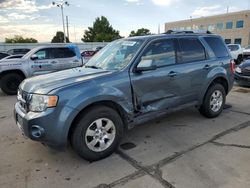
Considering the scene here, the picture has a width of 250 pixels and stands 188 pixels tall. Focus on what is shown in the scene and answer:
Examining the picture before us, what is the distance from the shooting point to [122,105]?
3541 mm

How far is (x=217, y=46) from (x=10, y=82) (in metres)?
7.20

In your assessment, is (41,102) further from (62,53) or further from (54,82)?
(62,53)

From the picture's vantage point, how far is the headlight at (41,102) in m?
2.98

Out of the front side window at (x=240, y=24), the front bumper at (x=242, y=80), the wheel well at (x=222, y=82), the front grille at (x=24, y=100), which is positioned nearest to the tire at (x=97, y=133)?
the front grille at (x=24, y=100)

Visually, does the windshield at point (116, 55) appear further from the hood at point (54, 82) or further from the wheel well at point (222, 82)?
the wheel well at point (222, 82)

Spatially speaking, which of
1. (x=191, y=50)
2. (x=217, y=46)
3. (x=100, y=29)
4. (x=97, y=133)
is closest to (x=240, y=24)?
(x=100, y=29)

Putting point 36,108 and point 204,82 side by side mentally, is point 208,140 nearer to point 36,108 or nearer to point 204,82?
point 204,82

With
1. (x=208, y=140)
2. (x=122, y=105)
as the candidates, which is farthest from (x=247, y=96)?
(x=122, y=105)

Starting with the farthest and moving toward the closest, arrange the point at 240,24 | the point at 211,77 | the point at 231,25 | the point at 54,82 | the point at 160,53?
A: the point at 231,25, the point at 240,24, the point at 211,77, the point at 160,53, the point at 54,82

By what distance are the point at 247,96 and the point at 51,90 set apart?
6151 mm

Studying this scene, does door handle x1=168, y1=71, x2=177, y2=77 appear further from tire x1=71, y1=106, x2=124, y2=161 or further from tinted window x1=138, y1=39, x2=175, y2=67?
tire x1=71, y1=106, x2=124, y2=161

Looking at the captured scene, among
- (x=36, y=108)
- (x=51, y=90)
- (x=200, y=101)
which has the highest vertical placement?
(x=51, y=90)

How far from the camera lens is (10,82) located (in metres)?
8.67

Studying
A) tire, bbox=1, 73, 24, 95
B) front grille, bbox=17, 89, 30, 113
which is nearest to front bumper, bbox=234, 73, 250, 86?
front grille, bbox=17, 89, 30, 113
